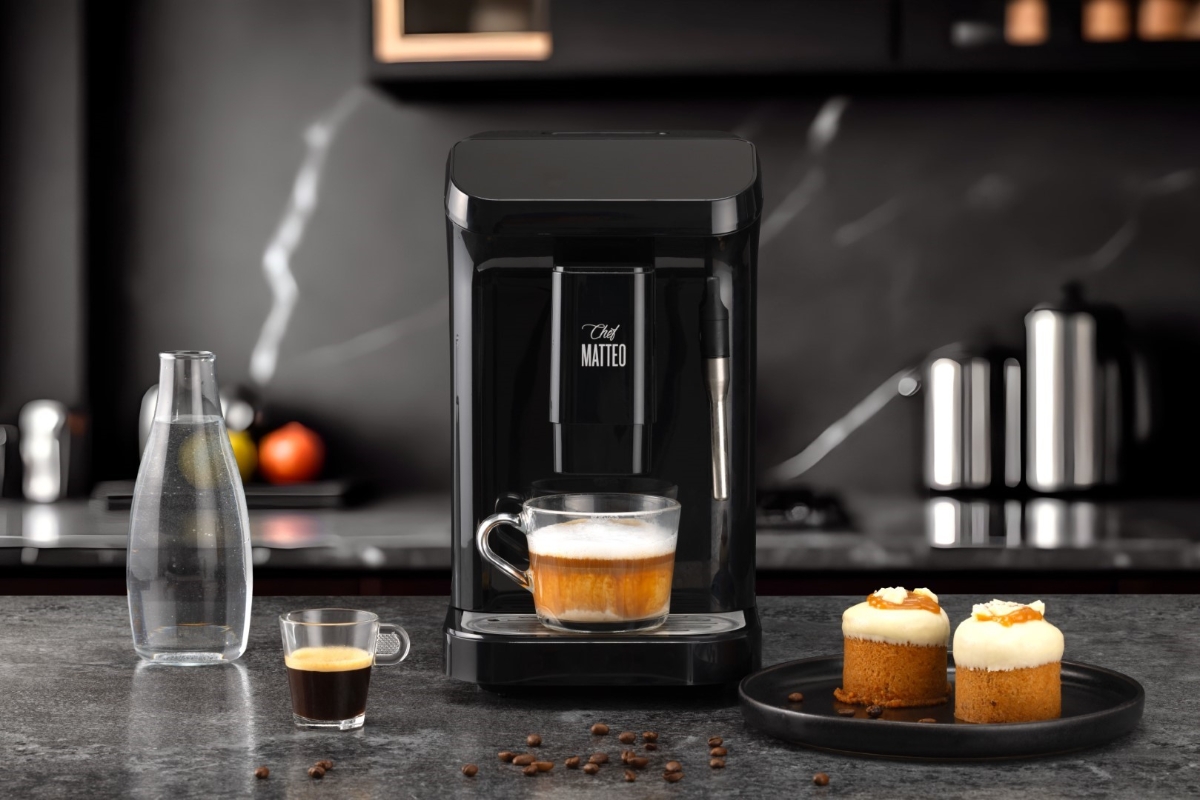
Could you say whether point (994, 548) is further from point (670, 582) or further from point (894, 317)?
point (670, 582)

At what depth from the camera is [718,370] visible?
1.15 metres

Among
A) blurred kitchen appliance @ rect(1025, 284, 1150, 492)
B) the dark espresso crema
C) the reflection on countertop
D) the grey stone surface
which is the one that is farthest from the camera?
blurred kitchen appliance @ rect(1025, 284, 1150, 492)

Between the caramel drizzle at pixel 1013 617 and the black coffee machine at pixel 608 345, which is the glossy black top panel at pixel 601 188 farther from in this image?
the caramel drizzle at pixel 1013 617

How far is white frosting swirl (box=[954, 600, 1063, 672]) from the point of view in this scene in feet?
3.03

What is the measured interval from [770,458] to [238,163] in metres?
1.32

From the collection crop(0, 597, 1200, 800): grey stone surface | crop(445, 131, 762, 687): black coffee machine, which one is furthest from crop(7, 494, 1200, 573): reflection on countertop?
crop(445, 131, 762, 687): black coffee machine

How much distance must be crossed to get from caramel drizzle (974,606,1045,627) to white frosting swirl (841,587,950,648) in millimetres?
38

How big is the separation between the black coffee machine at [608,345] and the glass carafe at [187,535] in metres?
0.20

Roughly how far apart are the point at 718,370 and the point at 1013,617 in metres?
0.33

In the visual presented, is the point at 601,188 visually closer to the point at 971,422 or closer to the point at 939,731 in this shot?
the point at 939,731

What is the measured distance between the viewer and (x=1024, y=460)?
8.73ft

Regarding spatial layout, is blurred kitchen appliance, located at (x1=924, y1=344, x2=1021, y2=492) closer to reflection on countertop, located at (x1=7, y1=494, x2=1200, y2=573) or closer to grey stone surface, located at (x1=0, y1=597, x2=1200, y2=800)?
reflection on countertop, located at (x1=7, y1=494, x2=1200, y2=573)

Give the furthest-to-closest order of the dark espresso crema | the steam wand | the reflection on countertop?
the reflection on countertop, the steam wand, the dark espresso crema

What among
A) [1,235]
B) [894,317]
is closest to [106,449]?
[1,235]
